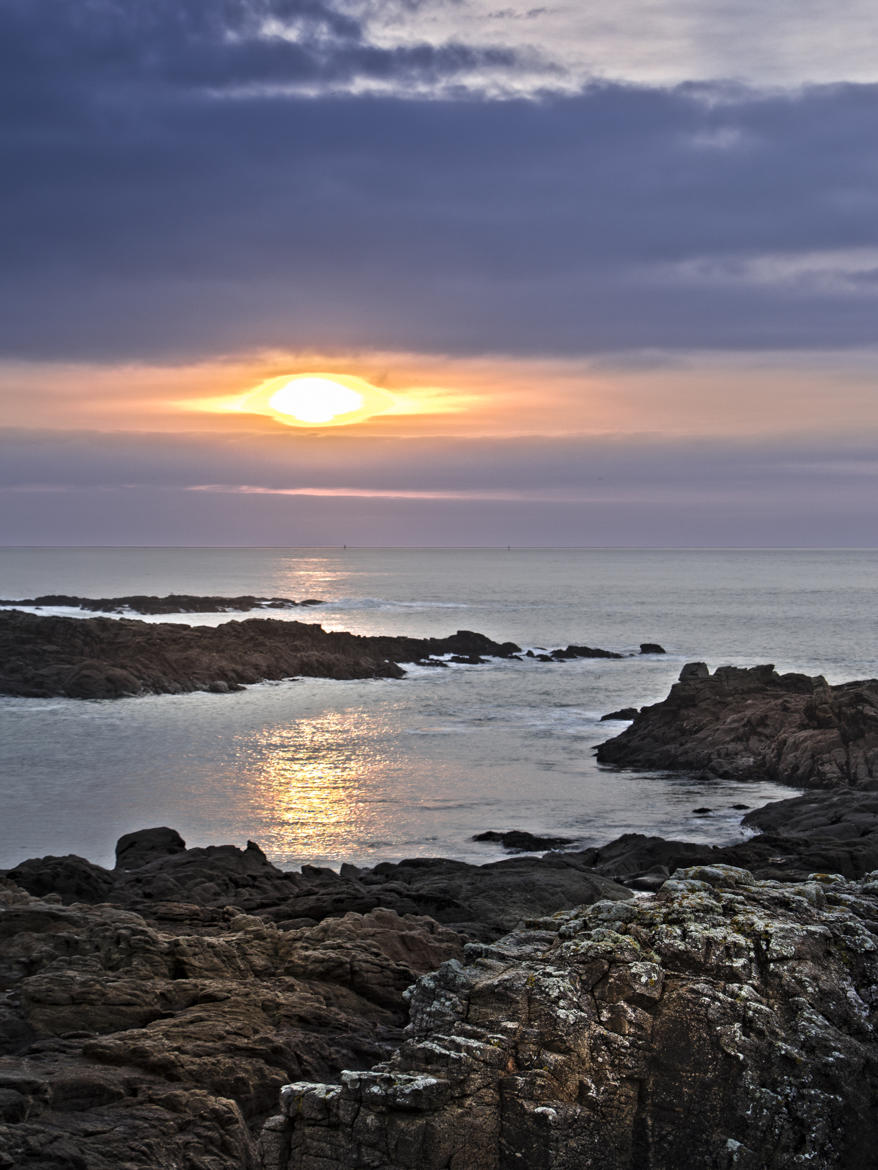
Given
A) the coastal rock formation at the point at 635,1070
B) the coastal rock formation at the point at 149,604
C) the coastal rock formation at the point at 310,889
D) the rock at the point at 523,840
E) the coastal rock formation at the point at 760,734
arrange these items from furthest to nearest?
→ the coastal rock formation at the point at 149,604 → the coastal rock formation at the point at 760,734 → the rock at the point at 523,840 → the coastal rock formation at the point at 310,889 → the coastal rock formation at the point at 635,1070

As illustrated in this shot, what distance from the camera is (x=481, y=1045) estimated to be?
903cm

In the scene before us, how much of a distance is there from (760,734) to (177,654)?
4060cm

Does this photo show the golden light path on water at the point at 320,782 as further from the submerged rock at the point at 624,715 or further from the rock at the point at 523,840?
the submerged rock at the point at 624,715

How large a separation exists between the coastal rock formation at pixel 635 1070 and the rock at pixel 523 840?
2029 cm

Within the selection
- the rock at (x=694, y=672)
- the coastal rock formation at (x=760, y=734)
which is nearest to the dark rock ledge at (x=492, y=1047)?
the coastal rock formation at (x=760, y=734)

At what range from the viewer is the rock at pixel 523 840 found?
98.0 ft

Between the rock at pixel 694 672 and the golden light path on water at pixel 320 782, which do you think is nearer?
the golden light path on water at pixel 320 782

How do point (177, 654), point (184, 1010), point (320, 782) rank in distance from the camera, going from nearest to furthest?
point (184, 1010) → point (320, 782) → point (177, 654)

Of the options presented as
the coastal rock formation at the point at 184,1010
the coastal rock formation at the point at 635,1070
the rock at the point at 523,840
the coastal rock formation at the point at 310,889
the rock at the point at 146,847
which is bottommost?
the rock at the point at 523,840

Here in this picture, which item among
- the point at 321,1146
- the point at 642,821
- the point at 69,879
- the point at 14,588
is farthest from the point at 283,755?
the point at 14,588

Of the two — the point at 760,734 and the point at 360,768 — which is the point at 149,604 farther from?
the point at 760,734

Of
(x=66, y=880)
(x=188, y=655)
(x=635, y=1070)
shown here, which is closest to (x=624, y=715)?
(x=188, y=655)

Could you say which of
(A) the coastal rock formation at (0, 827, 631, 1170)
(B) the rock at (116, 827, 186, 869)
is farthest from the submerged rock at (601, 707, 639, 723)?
(A) the coastal rock formation at (0, 827, 631, 1170)

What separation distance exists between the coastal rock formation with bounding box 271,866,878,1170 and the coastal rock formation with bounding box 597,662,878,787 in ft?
98.6
